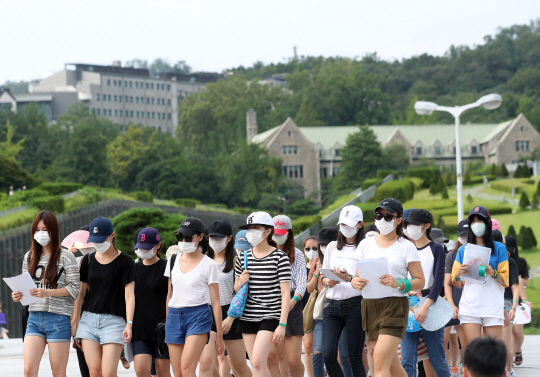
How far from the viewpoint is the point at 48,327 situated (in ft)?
23.6

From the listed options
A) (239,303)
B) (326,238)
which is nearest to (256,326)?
(239,303)

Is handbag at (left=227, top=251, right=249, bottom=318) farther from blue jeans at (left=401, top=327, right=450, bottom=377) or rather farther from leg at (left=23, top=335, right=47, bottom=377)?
leg at (left=23, top=335, right=47, bottom=377)

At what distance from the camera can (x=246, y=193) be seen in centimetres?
8394

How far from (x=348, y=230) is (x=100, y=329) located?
2620 mm

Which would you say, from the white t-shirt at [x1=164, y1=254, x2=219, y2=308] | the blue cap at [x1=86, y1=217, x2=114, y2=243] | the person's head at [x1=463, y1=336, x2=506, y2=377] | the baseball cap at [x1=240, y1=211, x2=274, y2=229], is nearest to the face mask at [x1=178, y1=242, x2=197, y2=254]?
the white t-shirt at [x1=164, y1=254, x2=219, y2=308]

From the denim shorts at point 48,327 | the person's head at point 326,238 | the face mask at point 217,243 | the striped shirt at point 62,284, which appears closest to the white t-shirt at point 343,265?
the person's head at point 326,238

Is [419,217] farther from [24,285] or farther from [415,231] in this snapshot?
[24,285]

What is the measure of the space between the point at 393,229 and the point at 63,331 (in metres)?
3.26

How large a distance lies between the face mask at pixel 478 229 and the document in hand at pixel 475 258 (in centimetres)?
17

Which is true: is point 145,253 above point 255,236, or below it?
below

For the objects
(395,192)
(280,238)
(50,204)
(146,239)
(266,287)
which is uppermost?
(146,239)

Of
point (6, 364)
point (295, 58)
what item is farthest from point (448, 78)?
point (6, 364)

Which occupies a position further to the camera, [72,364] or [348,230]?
[72,364]

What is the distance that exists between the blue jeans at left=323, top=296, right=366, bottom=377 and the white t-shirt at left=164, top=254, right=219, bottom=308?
4.18 ft
